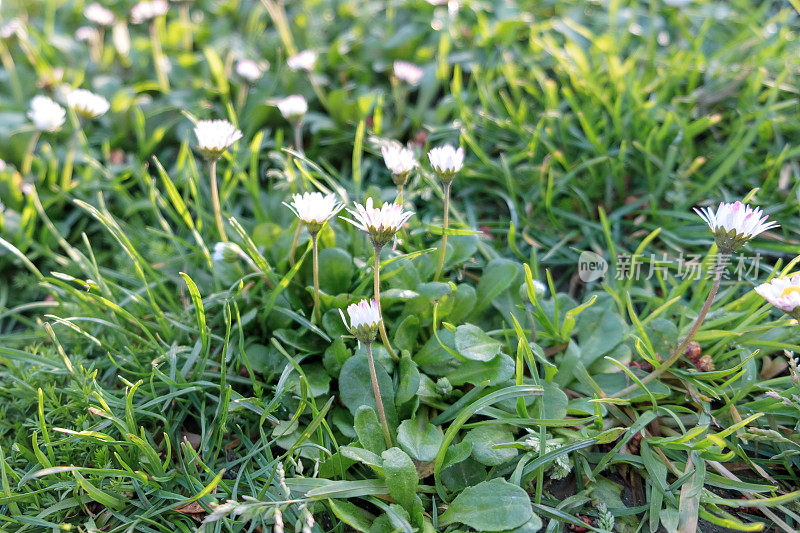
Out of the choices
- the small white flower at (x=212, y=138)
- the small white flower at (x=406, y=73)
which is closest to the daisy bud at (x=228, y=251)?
the small white flower at (x=212, y=138)

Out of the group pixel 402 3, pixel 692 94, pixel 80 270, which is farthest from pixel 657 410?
pixel 402 3

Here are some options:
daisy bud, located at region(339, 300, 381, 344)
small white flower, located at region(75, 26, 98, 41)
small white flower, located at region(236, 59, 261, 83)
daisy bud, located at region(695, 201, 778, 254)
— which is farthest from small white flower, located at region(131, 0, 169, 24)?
daisy bud, located at region(695, 201, 778, 254)

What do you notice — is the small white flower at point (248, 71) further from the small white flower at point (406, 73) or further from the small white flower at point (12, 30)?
the small white flower at point (12, 30)

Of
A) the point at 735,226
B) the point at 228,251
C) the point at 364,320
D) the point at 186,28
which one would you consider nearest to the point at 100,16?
the point at 186,28

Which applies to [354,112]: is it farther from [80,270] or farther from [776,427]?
[776,427]

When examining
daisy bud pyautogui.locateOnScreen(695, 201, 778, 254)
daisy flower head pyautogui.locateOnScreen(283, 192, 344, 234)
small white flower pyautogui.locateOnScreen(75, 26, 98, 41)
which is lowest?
small white flower pyautogui.locateOnScreen(75, 26, 98, 41)

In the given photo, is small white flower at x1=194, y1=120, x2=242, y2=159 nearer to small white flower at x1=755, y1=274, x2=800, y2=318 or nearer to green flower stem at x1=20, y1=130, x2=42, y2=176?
green flower stem at x1=20, y1=130, x2=42, y2=176

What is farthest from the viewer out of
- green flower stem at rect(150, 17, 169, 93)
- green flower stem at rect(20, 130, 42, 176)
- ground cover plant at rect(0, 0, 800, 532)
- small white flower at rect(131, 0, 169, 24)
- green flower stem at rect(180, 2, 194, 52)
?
green flower stem at rect(180, 2, 194, 52)

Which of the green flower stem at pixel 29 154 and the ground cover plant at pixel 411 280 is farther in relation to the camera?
the green flower stem at pixel 29 154
